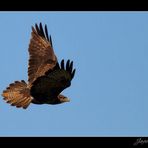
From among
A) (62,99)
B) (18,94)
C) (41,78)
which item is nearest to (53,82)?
(41,78)

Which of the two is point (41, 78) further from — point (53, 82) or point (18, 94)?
point (18, 94)

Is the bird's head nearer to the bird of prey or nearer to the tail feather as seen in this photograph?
the bird of prey

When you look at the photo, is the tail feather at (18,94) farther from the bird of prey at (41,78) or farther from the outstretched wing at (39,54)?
the outstretched wing at (39,54)

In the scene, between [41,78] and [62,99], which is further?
[62,99]

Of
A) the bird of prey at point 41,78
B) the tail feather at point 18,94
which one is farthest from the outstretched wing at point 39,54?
the tail feather at point 18,94

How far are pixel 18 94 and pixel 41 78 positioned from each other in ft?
4.36

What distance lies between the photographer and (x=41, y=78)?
7570 millimetres

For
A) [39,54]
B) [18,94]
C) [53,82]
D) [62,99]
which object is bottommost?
[62,99]

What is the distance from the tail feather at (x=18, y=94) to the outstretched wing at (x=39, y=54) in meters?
0.54

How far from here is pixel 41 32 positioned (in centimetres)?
873

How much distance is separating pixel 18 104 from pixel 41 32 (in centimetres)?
157

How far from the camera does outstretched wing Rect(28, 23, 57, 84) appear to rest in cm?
809

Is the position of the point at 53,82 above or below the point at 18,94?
above
